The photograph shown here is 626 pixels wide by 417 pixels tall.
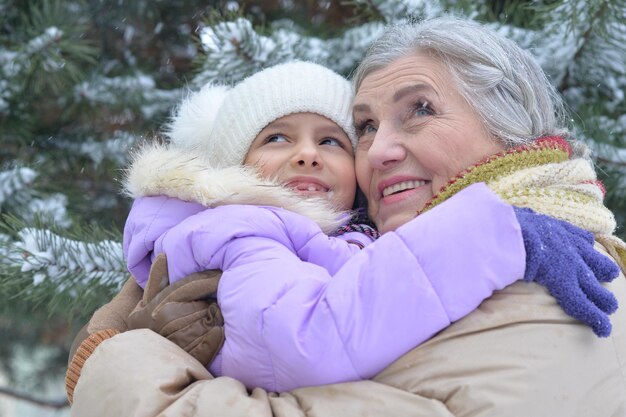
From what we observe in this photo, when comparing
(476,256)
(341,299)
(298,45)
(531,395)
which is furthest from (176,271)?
(298,45)

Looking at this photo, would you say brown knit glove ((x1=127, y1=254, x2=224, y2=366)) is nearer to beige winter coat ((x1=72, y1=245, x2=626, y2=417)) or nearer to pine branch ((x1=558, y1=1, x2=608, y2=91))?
beige winter coat ((x1=72, y1=245, x2=626, y2=417))

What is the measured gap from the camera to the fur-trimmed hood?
200 cm

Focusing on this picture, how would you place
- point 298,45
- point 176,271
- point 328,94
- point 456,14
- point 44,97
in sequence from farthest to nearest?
point 44,97, point 298,45, point 456,14, point 328,94, point 176,271

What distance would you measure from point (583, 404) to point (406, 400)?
37 centimetres

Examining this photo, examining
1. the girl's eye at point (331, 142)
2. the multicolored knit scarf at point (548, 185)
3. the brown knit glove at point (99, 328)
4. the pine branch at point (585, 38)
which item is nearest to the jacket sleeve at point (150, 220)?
the brown knit glove at point (99, 328)

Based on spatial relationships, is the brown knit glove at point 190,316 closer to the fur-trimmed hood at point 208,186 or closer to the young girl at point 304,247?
the young girl at point 304,247

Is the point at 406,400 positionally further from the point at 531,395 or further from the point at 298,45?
the point at 298,45

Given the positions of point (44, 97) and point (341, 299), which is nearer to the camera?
point (341, 299)

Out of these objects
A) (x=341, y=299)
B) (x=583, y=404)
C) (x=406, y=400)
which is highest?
(x=341, y=299)

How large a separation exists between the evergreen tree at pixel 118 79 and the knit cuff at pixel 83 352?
894 millimetres

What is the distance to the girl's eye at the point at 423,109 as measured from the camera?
2.21m

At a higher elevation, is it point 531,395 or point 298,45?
point 298,45

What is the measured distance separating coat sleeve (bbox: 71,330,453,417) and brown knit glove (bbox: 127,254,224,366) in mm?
47

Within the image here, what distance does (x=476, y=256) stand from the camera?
1.62 meters
